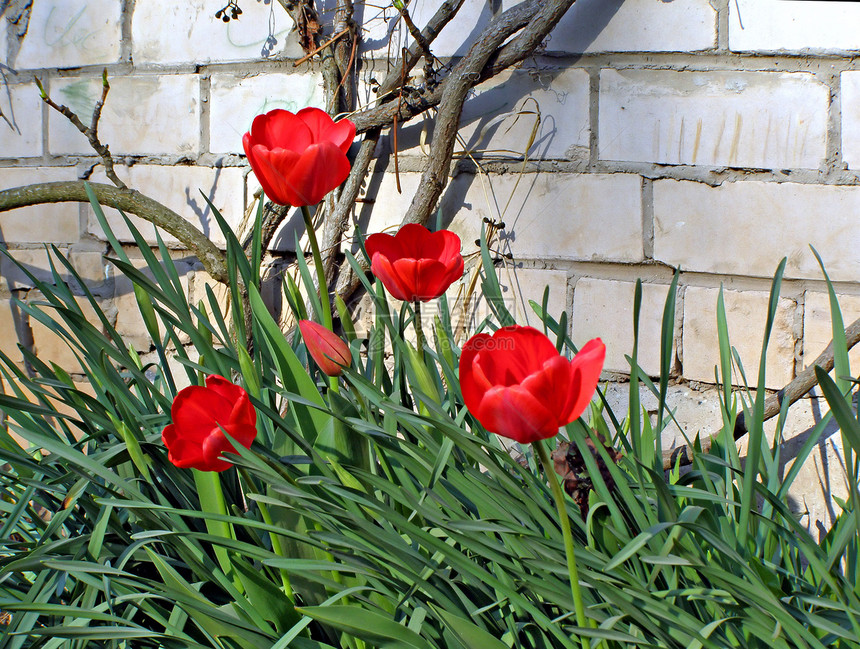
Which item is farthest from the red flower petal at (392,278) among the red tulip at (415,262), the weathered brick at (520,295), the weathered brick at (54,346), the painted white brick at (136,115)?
the weathered brick at (54,346)

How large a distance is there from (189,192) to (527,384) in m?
1.16

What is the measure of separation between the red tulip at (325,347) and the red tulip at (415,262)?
0.07 m

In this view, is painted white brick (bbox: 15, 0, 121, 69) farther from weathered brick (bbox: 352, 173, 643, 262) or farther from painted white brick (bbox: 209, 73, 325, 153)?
weathered brick (bbox: 352, 173, 643, 262)

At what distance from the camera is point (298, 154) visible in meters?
0.49

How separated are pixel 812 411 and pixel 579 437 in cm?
75

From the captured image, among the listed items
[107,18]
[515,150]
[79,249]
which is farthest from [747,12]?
Answer: [79,249]

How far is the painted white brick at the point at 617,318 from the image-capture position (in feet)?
3.57

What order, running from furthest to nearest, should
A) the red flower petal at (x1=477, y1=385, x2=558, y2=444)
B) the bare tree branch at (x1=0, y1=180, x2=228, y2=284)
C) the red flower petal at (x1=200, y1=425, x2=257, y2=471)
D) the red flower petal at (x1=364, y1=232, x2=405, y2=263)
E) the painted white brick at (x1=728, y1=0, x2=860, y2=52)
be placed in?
the bare tree branch at (x1=0, y1=180, x2=228, y2=284), the painted white brick at (x1=728, y1=0, x2=860, y2=52), the red flower petal at (x1=364, y1=232, x2=405, y2=263), the red flower petal at (x1=200, y1=425, x2=257, y2=471), the red flower petal at (x1=477, y1=385, x2=558, y2=444)

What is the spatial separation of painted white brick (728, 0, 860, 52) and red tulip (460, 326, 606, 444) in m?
0.97

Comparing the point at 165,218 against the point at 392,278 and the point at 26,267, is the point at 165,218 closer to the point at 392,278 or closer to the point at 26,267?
the point at 26,267

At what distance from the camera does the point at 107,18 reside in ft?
4.24

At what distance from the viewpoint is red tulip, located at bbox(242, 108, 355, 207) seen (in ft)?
1.62

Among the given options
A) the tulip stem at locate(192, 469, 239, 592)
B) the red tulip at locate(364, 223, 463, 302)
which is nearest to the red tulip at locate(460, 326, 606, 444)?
the red tulip at locate(364, 223, 463, 302)

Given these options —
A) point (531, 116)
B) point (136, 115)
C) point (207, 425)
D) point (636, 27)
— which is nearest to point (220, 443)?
point (207, 425)
